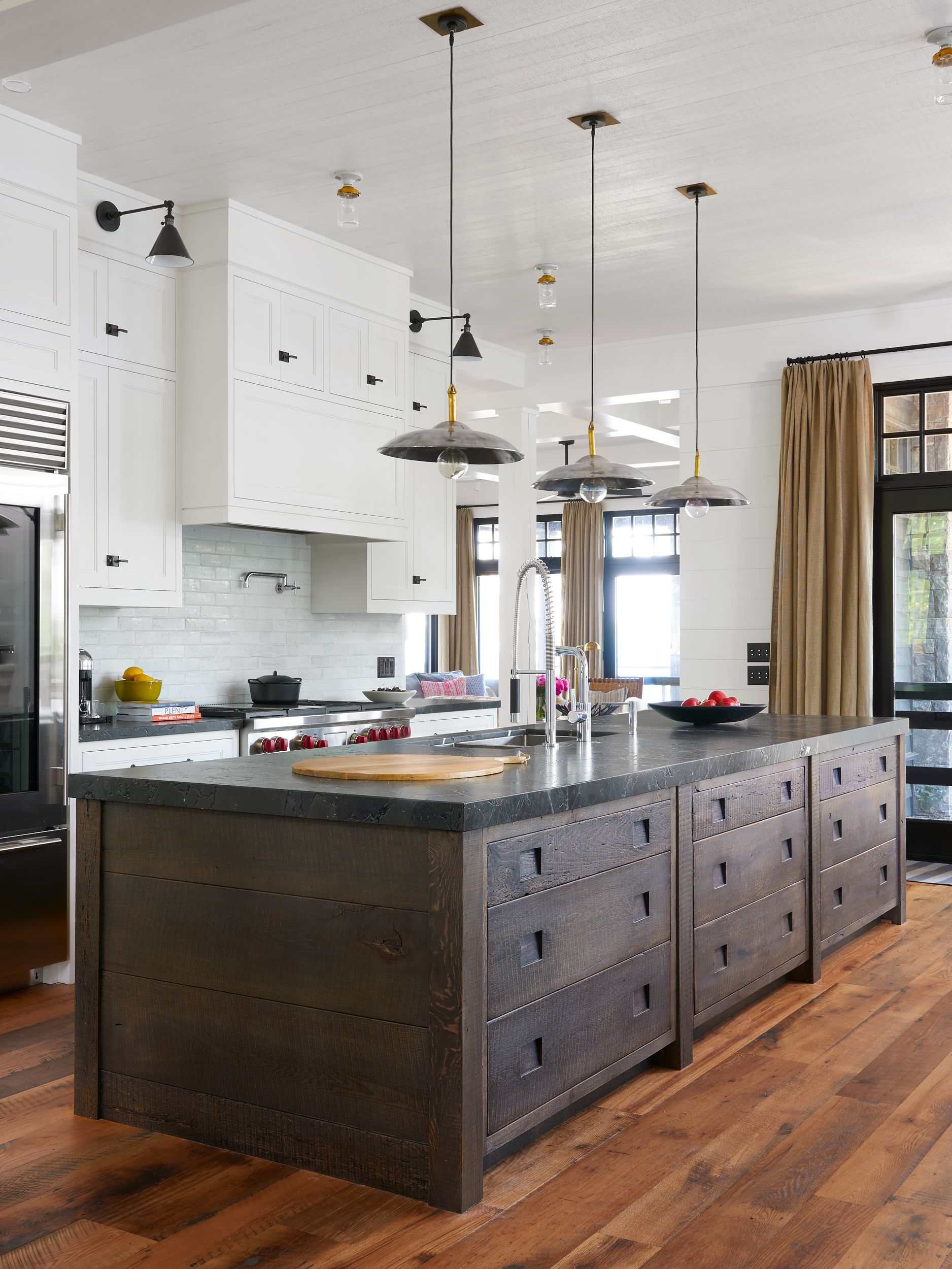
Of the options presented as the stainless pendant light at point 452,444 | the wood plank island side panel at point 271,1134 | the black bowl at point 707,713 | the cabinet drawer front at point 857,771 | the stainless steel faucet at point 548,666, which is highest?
the stainless pendant light at point 452,444

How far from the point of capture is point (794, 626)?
6434 millimetres

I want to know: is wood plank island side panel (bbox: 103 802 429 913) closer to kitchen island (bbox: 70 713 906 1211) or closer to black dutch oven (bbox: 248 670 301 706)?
kitchen island (bbox: 70 713 906 1211)

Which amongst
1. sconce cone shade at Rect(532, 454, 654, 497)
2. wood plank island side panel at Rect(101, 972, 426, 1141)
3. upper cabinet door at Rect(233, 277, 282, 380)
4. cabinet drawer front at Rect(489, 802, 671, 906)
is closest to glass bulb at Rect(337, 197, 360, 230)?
upper cabinet door at Rect(233, 277, 282, 380)

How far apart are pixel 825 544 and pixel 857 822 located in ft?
7.54

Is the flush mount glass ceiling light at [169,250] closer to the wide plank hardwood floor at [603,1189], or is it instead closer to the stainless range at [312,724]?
the stainless range at [312,724]

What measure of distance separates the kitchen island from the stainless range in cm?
161

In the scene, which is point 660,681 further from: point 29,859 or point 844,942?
point 29,859

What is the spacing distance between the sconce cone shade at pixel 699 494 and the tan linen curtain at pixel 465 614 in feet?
30.7

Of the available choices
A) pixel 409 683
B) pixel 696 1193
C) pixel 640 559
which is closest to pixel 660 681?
pixel 640 559

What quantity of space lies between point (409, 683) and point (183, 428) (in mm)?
6391

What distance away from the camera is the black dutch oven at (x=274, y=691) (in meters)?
5.22

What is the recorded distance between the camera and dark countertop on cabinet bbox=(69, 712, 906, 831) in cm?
238

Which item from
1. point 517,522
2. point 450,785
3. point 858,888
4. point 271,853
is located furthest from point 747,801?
point 517,522

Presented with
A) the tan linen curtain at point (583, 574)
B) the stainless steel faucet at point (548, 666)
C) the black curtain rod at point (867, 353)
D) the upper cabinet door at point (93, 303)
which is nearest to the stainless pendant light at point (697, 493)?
the stainless steel faucet at point (548, 666)
